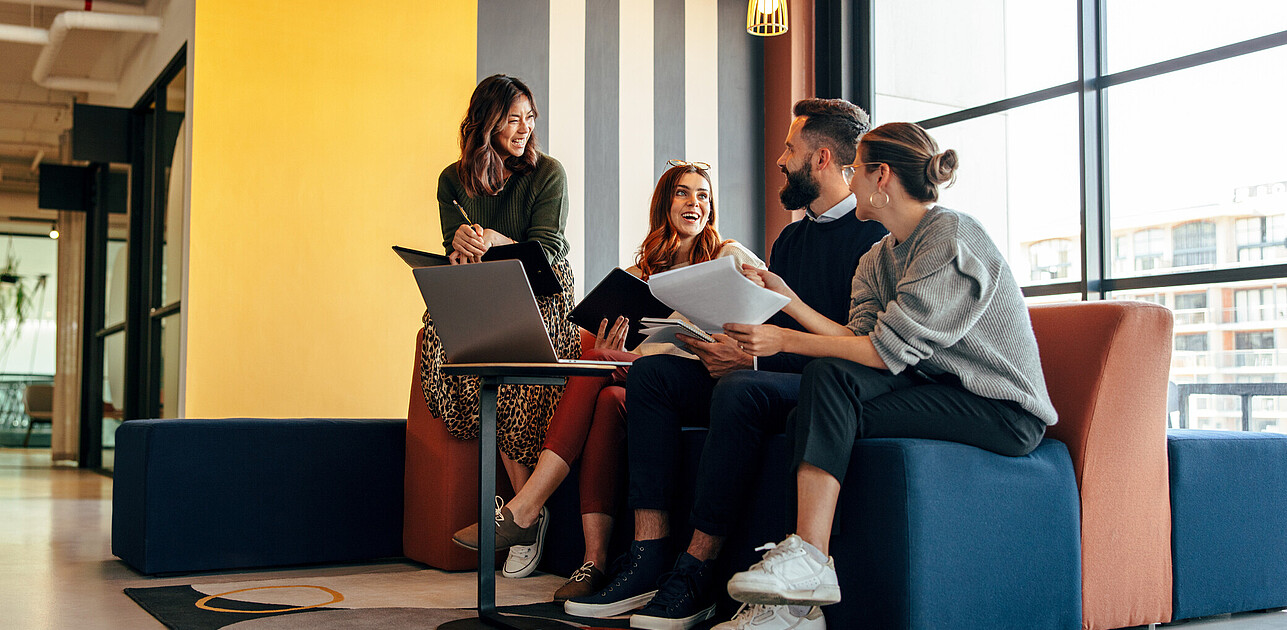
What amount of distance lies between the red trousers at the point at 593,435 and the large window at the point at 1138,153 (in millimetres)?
2458

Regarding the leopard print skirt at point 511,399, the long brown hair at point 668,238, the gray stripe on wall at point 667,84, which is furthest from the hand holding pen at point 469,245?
the gray stripe on wall at point 667,84

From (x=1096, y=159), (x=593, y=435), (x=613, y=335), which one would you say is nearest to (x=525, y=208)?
(x=613, y=335)

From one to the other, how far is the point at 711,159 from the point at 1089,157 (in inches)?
74.1

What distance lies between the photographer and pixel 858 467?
1.99 meters

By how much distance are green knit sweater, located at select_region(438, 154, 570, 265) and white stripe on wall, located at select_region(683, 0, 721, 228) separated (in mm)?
2313

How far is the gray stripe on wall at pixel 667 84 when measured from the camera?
17.5ft

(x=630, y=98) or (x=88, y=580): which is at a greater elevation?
(x=630, y=98)

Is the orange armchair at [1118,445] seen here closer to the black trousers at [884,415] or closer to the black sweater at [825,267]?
the black trousers at [884,415]

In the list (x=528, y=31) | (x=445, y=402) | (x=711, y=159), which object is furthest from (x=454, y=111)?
(x=445, y=402)

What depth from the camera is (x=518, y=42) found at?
4984 millimetres

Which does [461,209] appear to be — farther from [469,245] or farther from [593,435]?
[593,435]

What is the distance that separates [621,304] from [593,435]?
0.49 metres

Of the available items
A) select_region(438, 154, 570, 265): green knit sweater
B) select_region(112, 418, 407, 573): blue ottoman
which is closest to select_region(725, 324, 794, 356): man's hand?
select_region(438, 154, 570, 265): green knit sweater

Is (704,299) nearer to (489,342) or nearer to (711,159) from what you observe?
(489,342)
